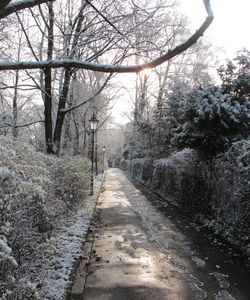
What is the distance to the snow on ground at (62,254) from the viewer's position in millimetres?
5037

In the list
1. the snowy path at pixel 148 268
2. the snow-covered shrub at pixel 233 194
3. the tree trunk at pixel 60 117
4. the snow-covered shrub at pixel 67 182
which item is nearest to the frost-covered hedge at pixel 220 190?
the snow-covered shrub at pixel 233 194

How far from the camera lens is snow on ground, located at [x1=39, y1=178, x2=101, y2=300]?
5.04m

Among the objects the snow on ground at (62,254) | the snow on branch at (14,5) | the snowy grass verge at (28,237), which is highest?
the snow on branch at (14,5)

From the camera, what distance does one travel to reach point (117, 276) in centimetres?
642

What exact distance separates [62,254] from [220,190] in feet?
16.0

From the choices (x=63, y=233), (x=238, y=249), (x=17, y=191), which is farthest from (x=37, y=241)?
(x=238, y=249)

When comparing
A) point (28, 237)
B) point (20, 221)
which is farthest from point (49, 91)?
point (20, 221)

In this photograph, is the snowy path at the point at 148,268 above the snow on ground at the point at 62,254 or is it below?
below

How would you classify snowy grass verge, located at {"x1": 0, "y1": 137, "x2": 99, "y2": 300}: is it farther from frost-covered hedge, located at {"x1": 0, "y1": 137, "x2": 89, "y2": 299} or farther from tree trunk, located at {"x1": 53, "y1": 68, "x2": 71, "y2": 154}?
tree trunk, located at {"x1": 53, "y1": 68, "x2": 71, "y2": 154}

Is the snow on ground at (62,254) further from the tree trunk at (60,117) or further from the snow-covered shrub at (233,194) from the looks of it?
the tree trunk at (60,117)

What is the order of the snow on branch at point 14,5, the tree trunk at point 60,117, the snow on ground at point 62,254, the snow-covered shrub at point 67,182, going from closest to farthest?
1. the snow on branch at point 14,5
2. the snow on ground at point 62,254
3. the snow-covered shrub at point 67,182
4. the tree trunk at point 60,117

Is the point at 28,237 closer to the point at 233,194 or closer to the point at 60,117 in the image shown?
the point at 233,194

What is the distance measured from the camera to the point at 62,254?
6.98 metres

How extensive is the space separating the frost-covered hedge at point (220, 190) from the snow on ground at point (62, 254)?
346cm
